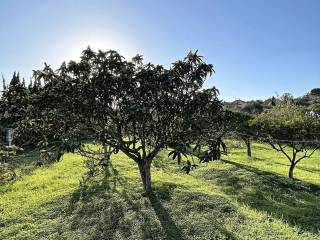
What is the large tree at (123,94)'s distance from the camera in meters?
12.1

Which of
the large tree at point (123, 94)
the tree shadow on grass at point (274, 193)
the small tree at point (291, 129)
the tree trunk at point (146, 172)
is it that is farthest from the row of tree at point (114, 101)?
the small tree at point (291, 129)

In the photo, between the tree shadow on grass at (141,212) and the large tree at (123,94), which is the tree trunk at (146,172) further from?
the large tree at (123,94)

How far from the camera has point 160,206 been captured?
46.9ft

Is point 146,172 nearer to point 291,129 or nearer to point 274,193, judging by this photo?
point 274,193

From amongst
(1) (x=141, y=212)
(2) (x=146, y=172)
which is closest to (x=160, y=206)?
(1) (x=141, y=212)

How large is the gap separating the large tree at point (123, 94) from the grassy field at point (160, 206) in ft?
9.40

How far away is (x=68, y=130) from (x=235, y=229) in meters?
6.86

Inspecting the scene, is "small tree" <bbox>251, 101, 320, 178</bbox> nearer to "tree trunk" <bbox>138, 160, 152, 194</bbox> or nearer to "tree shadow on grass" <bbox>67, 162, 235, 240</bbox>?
"tree shadow on grass" <bbox>67, 162, 235, 240</bbox>

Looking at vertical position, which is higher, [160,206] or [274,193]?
[274,193]

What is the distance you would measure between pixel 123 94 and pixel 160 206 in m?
4.83

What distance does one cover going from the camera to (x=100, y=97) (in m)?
12.4

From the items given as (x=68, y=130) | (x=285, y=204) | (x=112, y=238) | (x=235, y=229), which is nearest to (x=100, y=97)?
(x=68, y=130)

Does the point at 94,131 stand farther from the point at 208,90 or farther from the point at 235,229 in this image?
the point at 235,229

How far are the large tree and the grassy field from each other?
9.40ft
